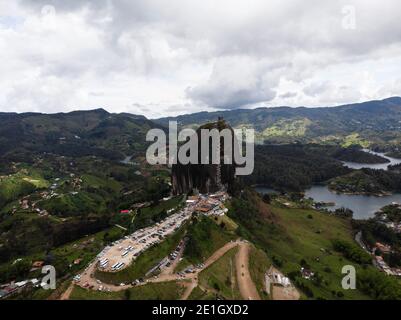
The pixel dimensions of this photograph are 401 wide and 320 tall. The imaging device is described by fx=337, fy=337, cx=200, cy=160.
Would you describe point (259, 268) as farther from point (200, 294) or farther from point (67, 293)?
point (67, 293)

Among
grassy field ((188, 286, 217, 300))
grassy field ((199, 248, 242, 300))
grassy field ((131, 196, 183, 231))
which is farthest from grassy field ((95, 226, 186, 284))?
grassy field ((131, 196, 183, 231))

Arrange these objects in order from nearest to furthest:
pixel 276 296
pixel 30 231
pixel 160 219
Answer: pixel 276 296
pixel 160 219
pixel 30 231

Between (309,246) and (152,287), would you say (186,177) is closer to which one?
(309,246)

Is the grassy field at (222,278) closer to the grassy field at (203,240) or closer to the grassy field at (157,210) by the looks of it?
the grassy field at (203,240)

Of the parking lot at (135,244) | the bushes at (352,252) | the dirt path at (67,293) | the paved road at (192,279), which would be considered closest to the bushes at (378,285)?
the bushes at (352,252)

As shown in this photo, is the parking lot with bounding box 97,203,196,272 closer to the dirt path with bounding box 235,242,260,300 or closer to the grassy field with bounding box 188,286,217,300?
the grassy field with bounding box 188,286,217,300

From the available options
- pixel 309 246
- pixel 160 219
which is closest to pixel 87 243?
pixel 160 219
